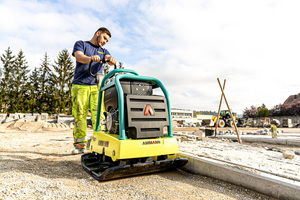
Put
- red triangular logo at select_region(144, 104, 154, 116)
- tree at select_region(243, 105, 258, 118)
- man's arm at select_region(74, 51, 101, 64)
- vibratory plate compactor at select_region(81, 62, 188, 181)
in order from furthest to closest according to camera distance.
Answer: tree at select_region(243, 105, 258, 118) → man's arm at select_region(74, 51, 101, 64) → red triangular logo at select_region(144, 104, 154, 116) → vibratory plate compactor at select_region(81, 62, 188, 181)

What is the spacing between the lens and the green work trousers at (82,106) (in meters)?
3.74

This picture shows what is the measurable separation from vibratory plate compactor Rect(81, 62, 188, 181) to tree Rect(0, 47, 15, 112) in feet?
116

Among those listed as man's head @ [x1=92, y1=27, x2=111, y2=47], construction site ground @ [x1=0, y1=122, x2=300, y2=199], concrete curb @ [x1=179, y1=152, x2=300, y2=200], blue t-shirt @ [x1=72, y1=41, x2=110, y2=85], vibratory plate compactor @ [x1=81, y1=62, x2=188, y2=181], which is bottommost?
construction site ground @ [x1=0, y1=122, x2=300, y2=199]

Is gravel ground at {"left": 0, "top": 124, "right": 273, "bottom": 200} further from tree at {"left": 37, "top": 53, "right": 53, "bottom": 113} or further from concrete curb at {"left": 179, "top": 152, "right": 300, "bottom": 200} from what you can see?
tree at {"left": 37, "top": 53, "right": 53, "bottom": 113}

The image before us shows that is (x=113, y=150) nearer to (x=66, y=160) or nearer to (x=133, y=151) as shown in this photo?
(x=133, y=151)

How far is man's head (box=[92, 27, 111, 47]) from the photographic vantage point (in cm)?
377

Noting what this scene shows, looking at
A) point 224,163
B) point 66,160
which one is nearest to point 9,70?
point 66,160

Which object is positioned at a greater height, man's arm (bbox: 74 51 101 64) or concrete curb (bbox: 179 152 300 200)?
man's arm (bbox: 74 51 101 64)

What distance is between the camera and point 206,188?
2.19 m

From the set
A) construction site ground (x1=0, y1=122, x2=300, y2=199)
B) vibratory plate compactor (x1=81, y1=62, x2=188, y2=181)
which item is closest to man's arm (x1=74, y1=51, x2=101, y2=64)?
vibratory plate compactor (x1=81, y1=62, x2=188, y2=181)

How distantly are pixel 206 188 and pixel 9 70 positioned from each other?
3816 centimetres

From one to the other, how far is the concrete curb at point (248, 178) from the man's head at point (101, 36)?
268 cm

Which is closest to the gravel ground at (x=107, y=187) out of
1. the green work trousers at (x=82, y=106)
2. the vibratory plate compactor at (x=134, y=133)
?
the vibratory plate compactor at (x=134, y=133)

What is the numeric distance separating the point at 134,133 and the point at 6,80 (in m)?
37.2
